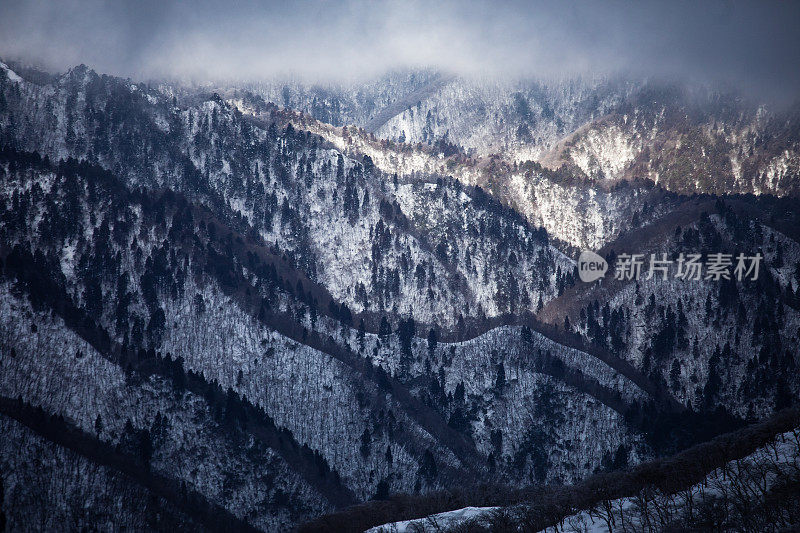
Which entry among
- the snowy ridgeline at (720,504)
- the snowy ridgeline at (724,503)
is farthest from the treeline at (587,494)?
the snowy ridgeline at (724,503)

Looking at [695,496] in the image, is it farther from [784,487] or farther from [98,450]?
[98,450]

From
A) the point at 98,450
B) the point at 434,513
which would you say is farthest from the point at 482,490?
the point at 98,450

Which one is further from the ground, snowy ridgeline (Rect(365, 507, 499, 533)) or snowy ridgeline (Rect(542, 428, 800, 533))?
snowy ridgeline (Rect(542, 428, 800, 533))

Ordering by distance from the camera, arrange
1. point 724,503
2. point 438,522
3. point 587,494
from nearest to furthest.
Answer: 1. point 724,503
2. point 587,494
3. point 438,522

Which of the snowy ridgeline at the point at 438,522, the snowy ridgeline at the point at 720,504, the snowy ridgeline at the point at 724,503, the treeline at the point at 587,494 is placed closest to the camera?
the snowy ridgeline at the point at 720,504

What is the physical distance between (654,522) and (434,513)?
173ft

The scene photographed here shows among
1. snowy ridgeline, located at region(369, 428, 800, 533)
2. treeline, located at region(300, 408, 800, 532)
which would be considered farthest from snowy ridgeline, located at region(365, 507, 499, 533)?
treeline, located at region(300, 408, 800, 532)

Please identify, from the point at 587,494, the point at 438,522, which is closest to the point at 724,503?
the point at 587,494

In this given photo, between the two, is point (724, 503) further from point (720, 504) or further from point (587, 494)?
point (587, 494)

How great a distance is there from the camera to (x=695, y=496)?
99688 millimetres

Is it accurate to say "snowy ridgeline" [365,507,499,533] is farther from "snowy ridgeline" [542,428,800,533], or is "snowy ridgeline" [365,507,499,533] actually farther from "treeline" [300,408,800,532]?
"snowy ridgeline" [542,428,800,533]

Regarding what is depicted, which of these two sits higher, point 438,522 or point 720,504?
point 720,504

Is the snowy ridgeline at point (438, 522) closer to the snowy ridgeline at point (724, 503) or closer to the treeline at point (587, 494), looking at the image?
the treeline at point (587, 494)

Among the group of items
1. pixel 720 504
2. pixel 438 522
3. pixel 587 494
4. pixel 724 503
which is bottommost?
pixel 438 522
